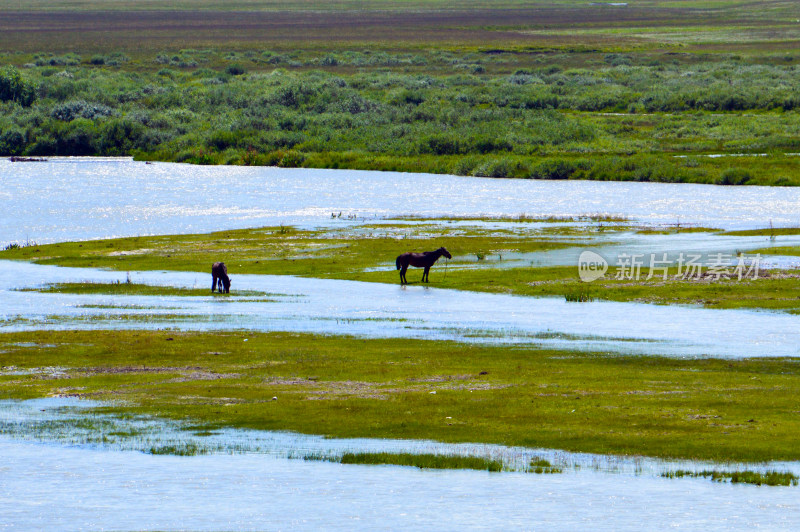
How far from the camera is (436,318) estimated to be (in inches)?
1206

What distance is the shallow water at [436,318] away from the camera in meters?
26.7

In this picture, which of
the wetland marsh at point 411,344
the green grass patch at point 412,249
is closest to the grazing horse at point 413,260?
the green grass patch at point 412,249

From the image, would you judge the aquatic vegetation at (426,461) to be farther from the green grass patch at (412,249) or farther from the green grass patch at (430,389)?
the green grass patch at (412,249)

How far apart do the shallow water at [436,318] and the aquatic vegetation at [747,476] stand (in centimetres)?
872

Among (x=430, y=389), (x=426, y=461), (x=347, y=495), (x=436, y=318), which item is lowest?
(x=347, y=495)

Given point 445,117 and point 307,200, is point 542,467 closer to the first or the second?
point 307,200

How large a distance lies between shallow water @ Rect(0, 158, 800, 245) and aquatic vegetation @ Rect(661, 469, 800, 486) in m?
37.9

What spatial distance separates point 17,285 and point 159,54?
157989 mm

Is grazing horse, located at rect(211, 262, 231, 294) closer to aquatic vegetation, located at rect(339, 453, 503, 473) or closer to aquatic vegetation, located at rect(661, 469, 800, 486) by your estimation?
aquatic vegetation, located at rect(339, 453, 503, 473)

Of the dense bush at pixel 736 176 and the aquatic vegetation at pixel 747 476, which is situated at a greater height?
the dense bush at pixel 736 176

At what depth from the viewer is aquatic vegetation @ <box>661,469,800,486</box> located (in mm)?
15711

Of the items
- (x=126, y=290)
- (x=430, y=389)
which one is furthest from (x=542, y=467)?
(x=126, y=290)

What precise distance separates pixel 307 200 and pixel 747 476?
55.5 meters

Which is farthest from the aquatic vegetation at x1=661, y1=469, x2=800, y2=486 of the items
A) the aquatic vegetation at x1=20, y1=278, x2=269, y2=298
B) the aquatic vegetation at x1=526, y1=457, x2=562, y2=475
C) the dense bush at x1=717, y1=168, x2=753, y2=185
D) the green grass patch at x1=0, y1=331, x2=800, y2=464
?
the dense bush at x1=717, y1=168, x2=753, y2=185
